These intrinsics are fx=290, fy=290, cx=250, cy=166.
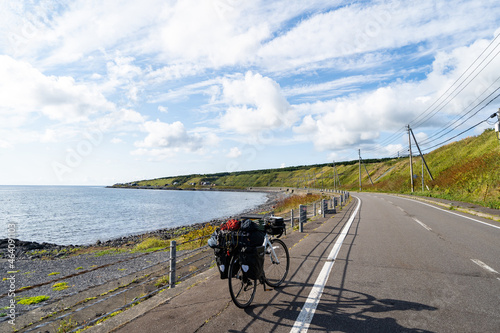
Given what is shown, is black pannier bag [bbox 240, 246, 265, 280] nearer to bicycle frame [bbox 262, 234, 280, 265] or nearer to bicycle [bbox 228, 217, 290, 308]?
bicycle [bbox 228, 217, 290, 308]

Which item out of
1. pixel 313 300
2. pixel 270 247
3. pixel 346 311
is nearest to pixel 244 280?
pixel 270 247

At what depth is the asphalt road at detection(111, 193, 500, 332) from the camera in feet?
12.3

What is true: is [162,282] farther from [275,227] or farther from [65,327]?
[275,227]

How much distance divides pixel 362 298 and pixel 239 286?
1980 mm

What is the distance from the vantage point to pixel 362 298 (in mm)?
4609

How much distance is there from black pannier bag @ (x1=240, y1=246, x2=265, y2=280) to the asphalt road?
510 millimetres

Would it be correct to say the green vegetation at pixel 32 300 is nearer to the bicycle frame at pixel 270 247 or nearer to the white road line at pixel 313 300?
the bicycle frame at pixel 270 247

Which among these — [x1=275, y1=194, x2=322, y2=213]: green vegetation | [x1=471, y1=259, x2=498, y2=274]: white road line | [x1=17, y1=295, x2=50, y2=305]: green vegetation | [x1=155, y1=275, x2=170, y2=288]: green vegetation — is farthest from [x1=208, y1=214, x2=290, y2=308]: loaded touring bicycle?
[x1=275, y1=194, x2=322, y2=213]: green vegetation

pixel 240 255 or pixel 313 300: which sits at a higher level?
pixel 240 255

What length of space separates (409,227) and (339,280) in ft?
27.8

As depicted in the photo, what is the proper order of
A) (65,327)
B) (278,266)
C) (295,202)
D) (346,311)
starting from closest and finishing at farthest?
(346,311) → (65,327) → (278,266) → (295,202)

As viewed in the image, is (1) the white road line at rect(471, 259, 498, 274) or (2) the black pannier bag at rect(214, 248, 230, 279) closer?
(2) the black pannier bag at rect(214, 248, 230, 279)

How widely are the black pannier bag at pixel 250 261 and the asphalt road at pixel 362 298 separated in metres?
0.51

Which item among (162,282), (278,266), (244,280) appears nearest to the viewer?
(244,280)
